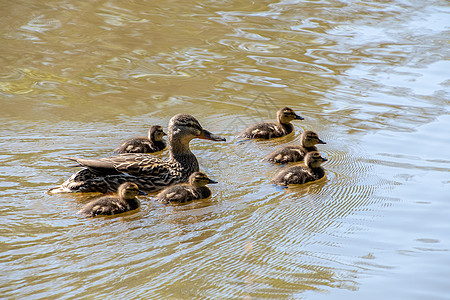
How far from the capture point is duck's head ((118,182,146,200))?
14.9ft

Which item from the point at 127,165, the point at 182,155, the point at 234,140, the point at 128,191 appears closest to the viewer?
the point at 128,191


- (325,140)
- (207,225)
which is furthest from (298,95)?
(207,225)

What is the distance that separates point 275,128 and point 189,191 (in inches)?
66.8

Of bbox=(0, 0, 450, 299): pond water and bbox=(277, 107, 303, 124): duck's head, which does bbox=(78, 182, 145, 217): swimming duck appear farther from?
bbox=(277, 107, 303, 124): duck's head

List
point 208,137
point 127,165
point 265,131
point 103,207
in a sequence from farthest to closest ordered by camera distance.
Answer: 1. point 265,131
2. point 208,137
3. point 127,165
4. point 103,207

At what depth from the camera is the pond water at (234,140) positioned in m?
3.65

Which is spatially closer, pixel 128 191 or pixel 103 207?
pixel 103 207

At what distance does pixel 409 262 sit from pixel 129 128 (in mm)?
3130

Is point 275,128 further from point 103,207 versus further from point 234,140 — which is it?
point 103,207

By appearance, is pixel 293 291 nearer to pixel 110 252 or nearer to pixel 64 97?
pixel 110 252

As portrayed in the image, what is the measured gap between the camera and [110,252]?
381cm

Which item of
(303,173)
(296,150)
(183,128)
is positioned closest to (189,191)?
(183,128)

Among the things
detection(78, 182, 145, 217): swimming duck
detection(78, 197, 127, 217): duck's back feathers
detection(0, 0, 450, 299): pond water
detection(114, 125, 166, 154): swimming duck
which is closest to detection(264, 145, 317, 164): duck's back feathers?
detection(0, 0, 450, 299): pond water

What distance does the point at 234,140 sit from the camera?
603 cm
